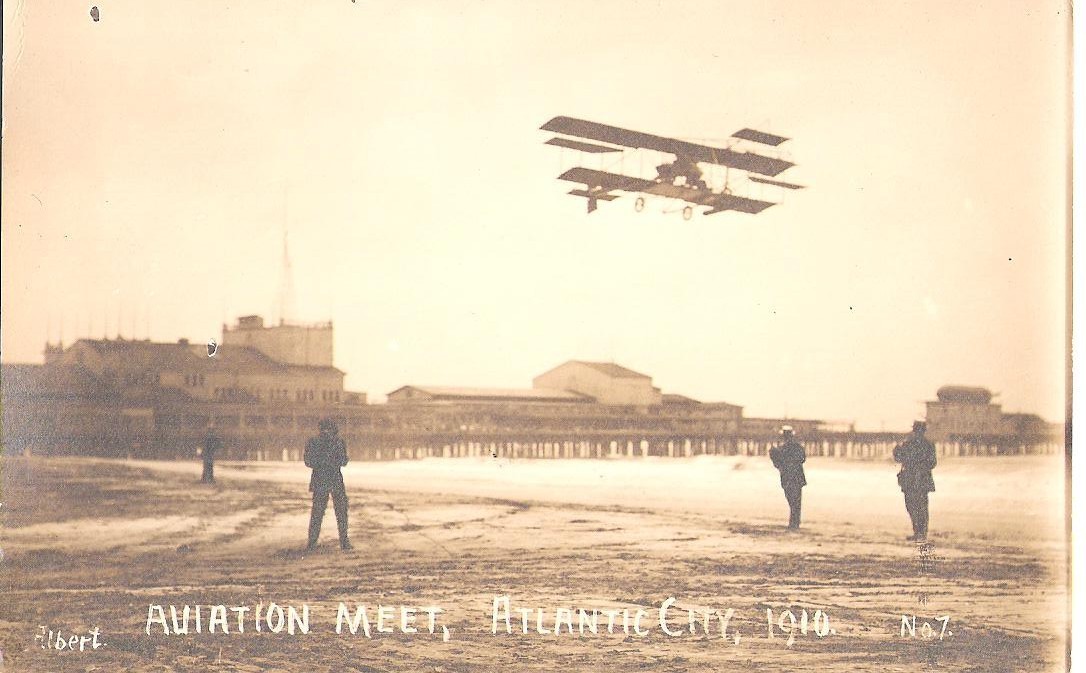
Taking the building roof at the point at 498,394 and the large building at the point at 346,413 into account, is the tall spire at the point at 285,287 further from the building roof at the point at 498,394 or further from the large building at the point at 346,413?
the building roof at the point at 498,394

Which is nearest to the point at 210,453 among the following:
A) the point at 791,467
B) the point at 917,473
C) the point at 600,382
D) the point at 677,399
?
the point at 600,382

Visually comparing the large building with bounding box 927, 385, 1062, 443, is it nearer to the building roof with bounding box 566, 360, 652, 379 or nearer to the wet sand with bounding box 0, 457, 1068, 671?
the wet sand with bounding box 0, 457, 1068, 671

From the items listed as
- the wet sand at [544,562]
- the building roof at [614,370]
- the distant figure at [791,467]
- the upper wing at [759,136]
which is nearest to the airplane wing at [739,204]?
A: the upper wing at [759,136]

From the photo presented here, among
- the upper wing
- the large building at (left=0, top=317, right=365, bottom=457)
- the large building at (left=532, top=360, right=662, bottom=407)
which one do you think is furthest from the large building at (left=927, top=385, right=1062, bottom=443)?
the large building at (left=0, top=317, right=365, bottom=457)

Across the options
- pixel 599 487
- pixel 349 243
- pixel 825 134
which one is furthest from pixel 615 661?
pixel 825 134

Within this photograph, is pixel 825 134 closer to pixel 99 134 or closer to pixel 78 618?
pixel 99 134

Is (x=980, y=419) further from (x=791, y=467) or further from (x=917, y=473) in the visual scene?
(x=791, y=467)

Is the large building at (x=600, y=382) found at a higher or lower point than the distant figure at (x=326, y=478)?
higher
